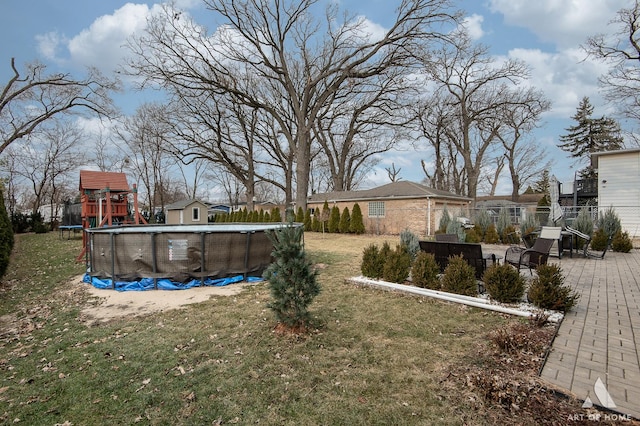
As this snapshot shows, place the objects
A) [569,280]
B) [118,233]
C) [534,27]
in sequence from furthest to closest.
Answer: [534,27] < [118,233] < [569,280]

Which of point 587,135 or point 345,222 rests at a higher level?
point 587,135

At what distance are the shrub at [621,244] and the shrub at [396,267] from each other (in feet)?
28.6

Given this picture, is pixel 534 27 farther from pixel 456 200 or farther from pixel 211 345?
pixel 456 200

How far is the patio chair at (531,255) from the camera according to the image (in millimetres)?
5703

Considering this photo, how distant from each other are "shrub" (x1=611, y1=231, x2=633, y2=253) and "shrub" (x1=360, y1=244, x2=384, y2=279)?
355 inches

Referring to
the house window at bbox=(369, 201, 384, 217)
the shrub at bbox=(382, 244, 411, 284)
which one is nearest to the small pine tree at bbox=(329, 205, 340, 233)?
the house window at bbox=(369, 201, 384, 217)

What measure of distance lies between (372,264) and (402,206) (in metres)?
13.5

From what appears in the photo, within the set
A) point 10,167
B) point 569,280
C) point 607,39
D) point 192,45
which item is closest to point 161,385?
point 569,280

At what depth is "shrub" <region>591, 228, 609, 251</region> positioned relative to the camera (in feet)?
31.2

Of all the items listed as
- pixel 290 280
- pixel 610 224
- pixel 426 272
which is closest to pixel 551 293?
pixel 426 272

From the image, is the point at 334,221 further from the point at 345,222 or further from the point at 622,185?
the point at 622,185

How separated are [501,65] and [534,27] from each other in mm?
14587

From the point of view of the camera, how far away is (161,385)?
9.09ft

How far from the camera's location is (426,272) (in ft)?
18.0
